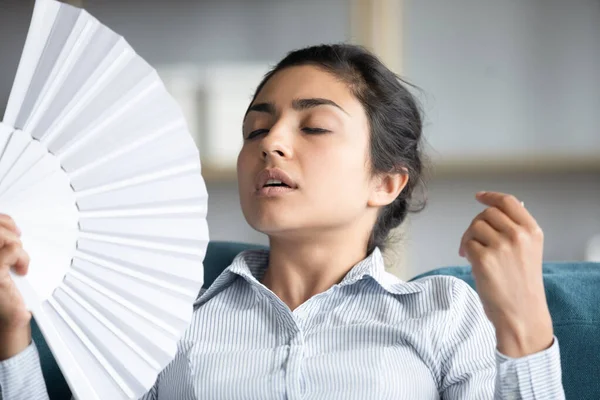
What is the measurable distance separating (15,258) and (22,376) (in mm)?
241

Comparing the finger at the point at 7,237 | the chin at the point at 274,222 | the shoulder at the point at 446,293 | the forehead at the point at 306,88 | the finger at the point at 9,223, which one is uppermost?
the forehead at the point at 306,88

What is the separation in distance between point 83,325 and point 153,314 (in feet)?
0.31

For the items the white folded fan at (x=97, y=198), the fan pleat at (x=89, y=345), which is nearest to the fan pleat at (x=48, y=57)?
the white folded fan at (x=97, y=198)

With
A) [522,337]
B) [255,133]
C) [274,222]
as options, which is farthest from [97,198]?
[522,337]

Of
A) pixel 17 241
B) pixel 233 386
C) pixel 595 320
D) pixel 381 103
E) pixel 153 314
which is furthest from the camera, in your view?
pixel 381 103

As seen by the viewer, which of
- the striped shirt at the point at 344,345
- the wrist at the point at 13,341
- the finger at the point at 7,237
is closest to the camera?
the finger at the point at 7,237

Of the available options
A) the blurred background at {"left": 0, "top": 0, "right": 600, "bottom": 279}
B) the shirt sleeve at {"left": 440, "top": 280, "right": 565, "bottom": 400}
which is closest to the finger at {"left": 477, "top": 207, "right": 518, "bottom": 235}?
the shirt sleeve at {"left": 440, "top": 280, "right": 565, "bottom": 400}

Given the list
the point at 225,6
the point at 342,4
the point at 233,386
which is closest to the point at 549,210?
the point at 342,4

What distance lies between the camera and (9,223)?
0.90 metres

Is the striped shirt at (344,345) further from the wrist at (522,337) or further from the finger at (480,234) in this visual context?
the finger at (480,234)

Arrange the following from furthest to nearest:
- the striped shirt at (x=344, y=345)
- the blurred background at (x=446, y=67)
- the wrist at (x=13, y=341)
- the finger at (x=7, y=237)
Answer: the blurred background at (x=446, y=67) → the striped shirt at (x=344, y=345) → the wrist at (x=13, y=341) → the finger at (x=7, y=237)

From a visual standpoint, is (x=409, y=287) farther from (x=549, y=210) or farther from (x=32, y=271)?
(x=549, y=210)

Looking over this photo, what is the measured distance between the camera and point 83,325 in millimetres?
963

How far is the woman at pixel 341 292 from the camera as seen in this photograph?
1043mm
